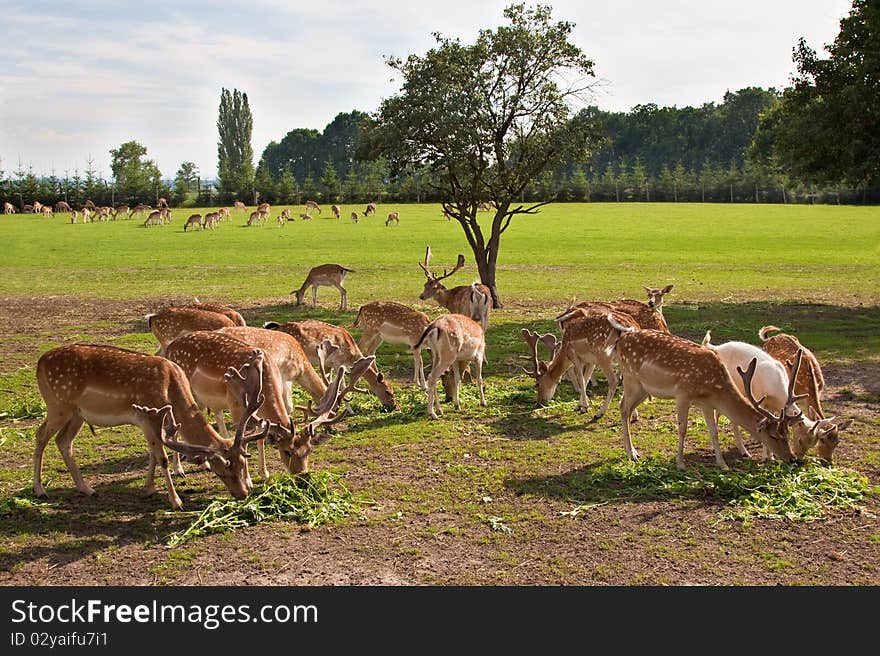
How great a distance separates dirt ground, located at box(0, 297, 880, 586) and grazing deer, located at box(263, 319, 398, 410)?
10.5ft

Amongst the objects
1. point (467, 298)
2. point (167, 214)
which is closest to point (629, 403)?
point (467, 298)

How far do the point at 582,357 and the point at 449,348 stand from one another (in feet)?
5.38

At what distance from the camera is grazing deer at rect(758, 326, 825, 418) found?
8961 mm

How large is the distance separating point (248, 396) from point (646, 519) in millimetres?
3438

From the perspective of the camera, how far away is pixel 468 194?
21047 millimetres

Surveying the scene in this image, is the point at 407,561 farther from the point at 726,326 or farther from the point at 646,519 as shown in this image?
the point at 726,326

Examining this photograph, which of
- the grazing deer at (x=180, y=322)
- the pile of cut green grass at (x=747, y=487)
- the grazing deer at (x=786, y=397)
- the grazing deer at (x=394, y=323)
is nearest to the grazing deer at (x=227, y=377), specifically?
the grazing deer at (x=180, y=322)

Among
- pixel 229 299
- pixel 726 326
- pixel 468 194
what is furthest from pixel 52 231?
pixel 726 326

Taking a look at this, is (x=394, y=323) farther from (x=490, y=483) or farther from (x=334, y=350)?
(x=490, y=483)

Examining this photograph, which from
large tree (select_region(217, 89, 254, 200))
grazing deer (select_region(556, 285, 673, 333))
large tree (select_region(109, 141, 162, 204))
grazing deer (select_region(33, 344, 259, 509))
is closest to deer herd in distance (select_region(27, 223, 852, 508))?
grazing deer (select_region(33, 344, 259, 509))

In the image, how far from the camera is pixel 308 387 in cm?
938

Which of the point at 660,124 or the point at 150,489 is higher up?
the point at 660,124

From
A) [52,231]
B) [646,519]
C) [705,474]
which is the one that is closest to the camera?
[646,519]

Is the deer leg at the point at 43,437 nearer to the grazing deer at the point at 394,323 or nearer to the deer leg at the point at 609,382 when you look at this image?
the grazing deer at the point at 394,323
